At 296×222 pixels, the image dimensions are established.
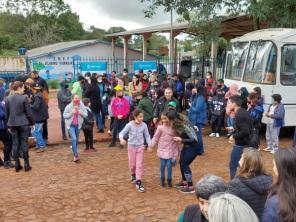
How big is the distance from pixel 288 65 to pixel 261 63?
0.73m

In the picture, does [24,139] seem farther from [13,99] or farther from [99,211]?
A: [99,211]

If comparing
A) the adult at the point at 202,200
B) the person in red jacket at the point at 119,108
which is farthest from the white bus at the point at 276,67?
the adult at the point at 202,200

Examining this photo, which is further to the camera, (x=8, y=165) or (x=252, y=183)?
(x=8, y=165)

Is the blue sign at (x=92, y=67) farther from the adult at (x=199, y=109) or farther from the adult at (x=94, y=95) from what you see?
the adult at (x=199, y=109)

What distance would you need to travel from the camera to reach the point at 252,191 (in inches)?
157

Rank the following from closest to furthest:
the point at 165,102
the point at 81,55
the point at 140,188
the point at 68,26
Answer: the point at 140,188 → the point at 165,102 → the point at 81,55 → the point at 68,26

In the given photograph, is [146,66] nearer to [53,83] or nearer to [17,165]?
[17,165]

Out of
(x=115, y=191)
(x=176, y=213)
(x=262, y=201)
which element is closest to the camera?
(x=262, y=201)

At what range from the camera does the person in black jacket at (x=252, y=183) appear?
396cm

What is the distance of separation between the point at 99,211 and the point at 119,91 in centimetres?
439

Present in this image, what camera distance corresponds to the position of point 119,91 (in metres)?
10.3

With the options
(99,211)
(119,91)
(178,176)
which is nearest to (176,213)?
(99,211)

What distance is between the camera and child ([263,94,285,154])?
31.6ft

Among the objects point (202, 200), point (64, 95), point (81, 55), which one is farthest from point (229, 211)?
point (81, 55)
